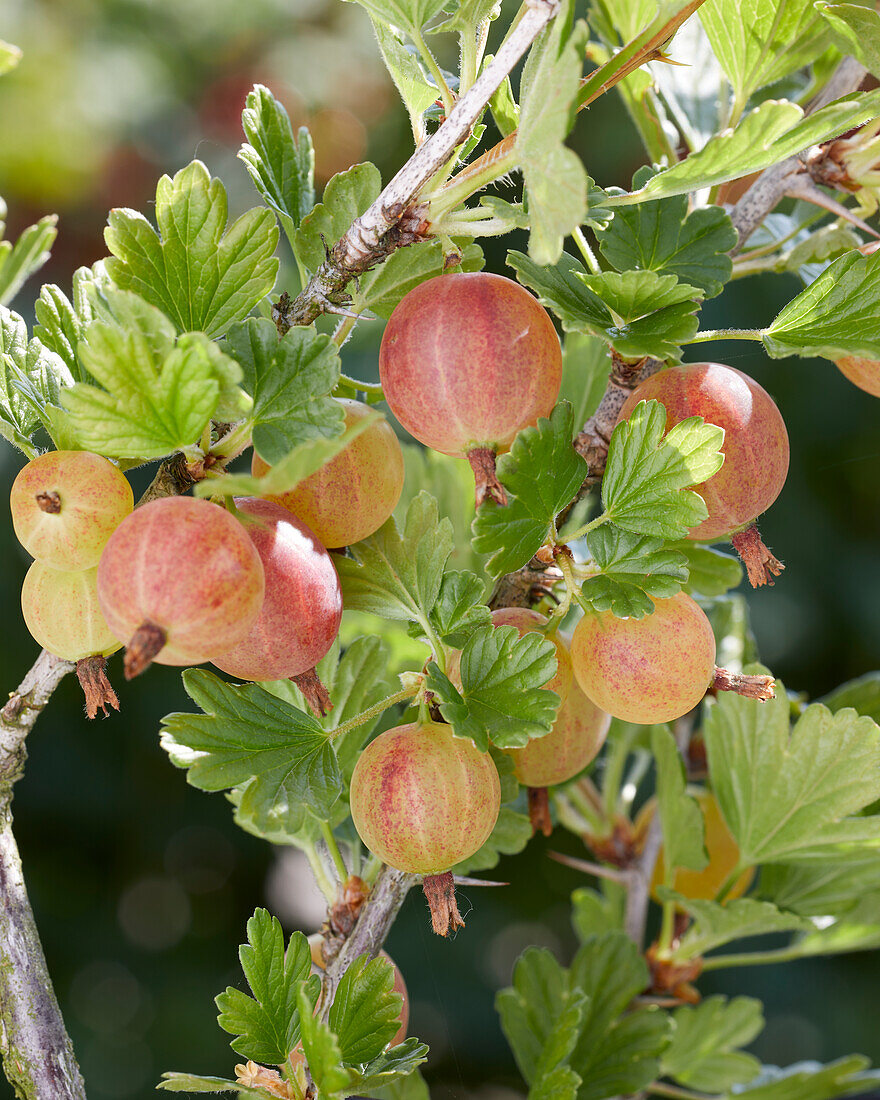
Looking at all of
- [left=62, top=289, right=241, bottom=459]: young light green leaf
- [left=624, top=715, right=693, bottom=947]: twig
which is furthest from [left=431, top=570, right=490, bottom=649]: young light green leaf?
[left=624, top=715, right=693, bottom=947]: twig

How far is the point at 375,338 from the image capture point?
85 centimetres

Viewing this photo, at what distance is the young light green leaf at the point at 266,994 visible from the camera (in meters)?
0.36

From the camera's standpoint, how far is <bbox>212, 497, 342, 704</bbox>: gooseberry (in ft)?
1.02

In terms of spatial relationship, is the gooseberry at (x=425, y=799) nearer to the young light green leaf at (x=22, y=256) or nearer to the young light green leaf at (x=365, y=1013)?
the young light green leaf at (x=365, y=1013)

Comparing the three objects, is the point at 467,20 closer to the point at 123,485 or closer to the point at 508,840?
the point at 123,485

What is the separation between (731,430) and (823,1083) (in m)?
0.44

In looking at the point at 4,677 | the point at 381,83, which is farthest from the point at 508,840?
the point at 381,83

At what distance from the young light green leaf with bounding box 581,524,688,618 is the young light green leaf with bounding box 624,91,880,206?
11 centimetres

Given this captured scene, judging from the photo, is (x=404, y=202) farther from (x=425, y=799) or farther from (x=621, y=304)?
(x=425, y=799)

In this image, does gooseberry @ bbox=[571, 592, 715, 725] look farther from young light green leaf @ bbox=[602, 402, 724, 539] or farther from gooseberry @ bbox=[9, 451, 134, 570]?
gooseberry @ bbox=[9, 451, 134, 570]

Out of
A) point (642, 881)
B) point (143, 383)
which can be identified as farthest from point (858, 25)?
point (642, 881)

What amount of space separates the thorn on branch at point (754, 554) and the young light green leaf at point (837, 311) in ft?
0.23

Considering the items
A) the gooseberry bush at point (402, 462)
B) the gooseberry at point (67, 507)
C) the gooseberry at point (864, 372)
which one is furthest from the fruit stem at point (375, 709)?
the gooseberry at point (864, 372)

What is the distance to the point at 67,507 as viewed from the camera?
0.99 ft
